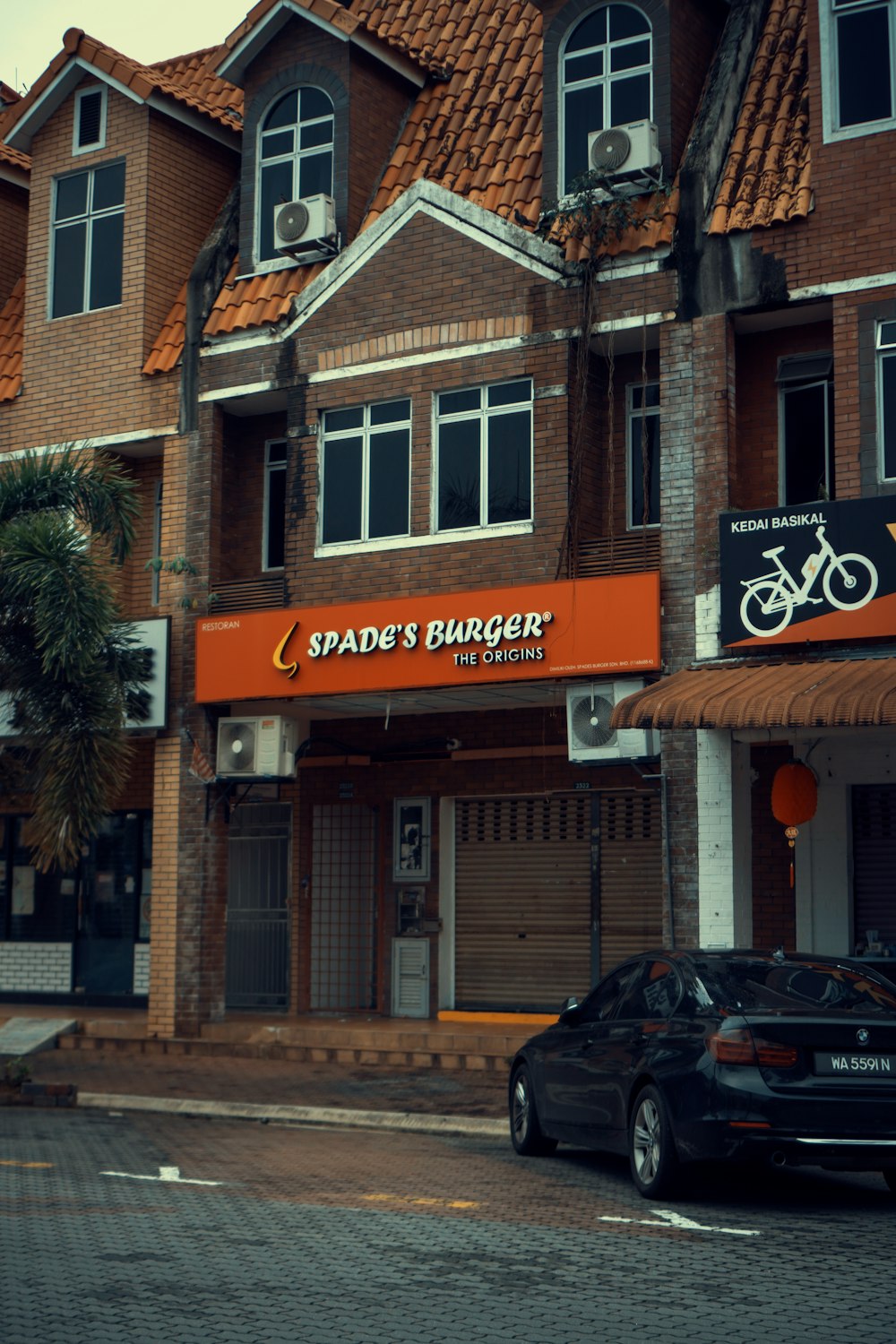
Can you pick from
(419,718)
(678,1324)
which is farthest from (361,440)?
(678,1324)

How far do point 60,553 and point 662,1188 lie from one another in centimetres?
911

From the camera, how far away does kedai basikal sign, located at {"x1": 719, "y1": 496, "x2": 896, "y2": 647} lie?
15.5m

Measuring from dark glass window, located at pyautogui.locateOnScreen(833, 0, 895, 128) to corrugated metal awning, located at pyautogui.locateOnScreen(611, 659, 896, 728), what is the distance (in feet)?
17.6

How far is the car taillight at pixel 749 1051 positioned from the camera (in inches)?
381

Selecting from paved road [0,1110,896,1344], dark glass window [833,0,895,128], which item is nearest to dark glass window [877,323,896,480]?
dark glass window [833,0,895,128]

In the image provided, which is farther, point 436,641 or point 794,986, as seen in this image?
point 436,641

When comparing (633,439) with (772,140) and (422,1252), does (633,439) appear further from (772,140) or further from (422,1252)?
(422,1252)

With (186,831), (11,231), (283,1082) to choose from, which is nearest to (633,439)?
(186,831)

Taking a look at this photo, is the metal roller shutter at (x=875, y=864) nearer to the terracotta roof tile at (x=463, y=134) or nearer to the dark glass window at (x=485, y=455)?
the dark glass window at (x=485, y=455)

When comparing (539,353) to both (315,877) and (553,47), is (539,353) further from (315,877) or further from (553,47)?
(315,877)

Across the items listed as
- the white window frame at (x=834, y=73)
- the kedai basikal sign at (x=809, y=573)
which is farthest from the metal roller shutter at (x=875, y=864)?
the white window frame at (x=834, y=73)

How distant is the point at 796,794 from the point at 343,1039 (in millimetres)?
5870

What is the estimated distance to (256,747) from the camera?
65.4ft

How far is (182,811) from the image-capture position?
20219 mm
